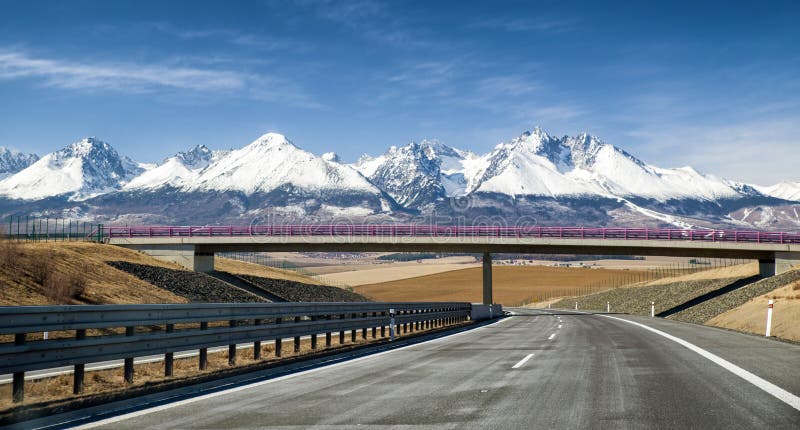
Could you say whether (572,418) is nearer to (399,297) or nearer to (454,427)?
(454,427)

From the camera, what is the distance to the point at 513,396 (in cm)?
980

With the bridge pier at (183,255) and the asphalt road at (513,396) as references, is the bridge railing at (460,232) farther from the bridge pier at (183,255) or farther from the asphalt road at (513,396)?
the asphalt road at (513,396)

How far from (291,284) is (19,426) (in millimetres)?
53553

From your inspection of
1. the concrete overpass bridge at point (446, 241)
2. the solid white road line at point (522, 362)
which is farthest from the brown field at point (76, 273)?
the solid white road line at point (522, 362)

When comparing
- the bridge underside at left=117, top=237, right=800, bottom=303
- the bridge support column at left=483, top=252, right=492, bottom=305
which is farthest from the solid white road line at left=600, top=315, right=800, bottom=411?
the bridge support column at left=483, top=252, right=492, bottom=305

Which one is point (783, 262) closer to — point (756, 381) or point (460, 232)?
point (460, 232)

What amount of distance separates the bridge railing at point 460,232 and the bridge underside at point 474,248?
0.65 meters

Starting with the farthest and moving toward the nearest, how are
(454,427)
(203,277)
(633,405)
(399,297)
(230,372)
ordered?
1. (399,297)
2. (203,277)
3. (230,372)
4. (633,405)
5. (454,427)

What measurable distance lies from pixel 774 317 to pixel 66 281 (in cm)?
2655

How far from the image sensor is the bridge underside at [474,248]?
54219 millimetres

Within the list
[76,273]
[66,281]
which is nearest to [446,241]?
[76,273]

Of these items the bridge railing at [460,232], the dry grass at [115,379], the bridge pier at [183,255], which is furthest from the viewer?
the bridge pier at [183,255]

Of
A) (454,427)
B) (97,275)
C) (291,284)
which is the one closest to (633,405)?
(454,427)

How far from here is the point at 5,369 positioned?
8344 millimetres
